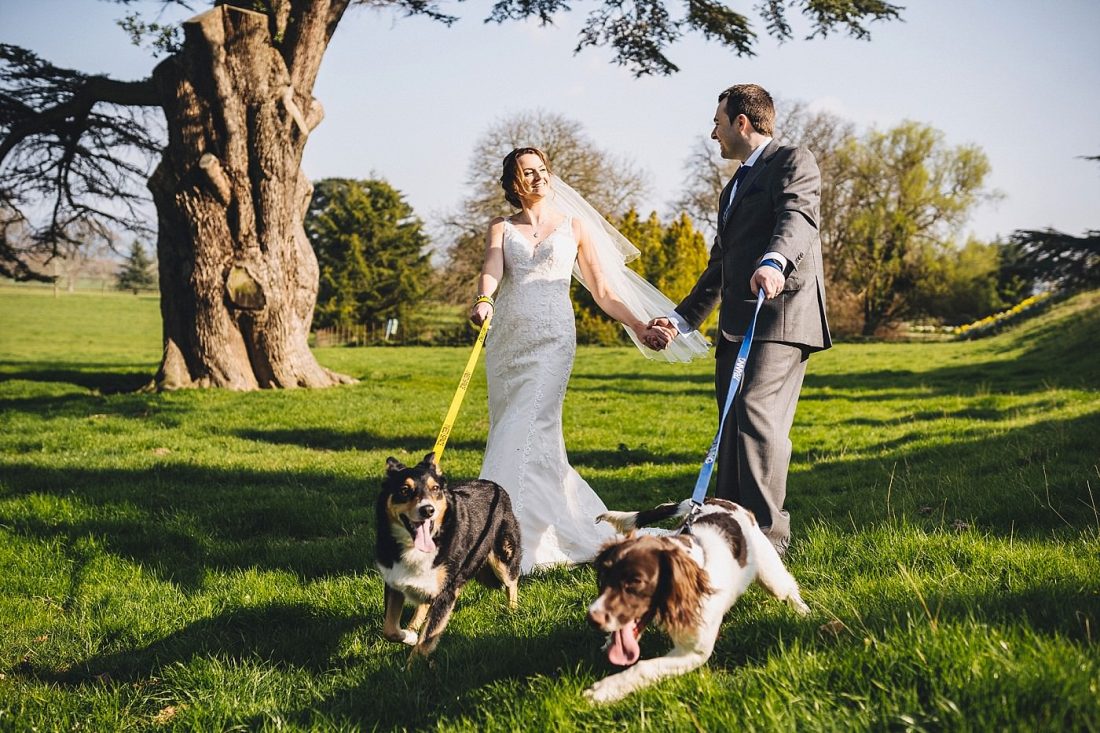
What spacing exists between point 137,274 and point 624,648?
8887 cm

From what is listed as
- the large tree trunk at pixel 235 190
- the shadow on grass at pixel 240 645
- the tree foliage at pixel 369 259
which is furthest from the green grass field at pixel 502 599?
the tree foliage at pixel 369 259

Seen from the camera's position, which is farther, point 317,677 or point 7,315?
point 7,315

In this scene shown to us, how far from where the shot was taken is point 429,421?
1253cm

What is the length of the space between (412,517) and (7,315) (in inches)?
2057

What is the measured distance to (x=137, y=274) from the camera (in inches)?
3152

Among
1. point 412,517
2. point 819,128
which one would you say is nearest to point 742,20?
point 412,517

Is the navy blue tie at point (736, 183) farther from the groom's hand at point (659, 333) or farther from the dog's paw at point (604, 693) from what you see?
the dog's paw at point (604, 693)

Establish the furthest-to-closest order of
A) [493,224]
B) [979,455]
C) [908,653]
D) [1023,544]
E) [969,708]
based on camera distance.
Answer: [979,455], [493,224], [1023,544], [908,653], [969,708]

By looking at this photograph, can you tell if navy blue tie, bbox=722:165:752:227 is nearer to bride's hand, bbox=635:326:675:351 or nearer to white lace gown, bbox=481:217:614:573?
bride's hand, bbox=635:326:675:351

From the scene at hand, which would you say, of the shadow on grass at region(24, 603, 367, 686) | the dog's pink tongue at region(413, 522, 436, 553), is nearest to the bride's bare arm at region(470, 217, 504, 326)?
the dog's pink tongue at region(413, 522, 436, 553)

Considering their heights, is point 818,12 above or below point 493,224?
above

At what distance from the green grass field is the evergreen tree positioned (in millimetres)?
76371

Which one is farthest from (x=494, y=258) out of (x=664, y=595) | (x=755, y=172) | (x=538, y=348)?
(x=664, y=595)

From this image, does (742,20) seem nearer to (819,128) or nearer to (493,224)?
(493,224)
